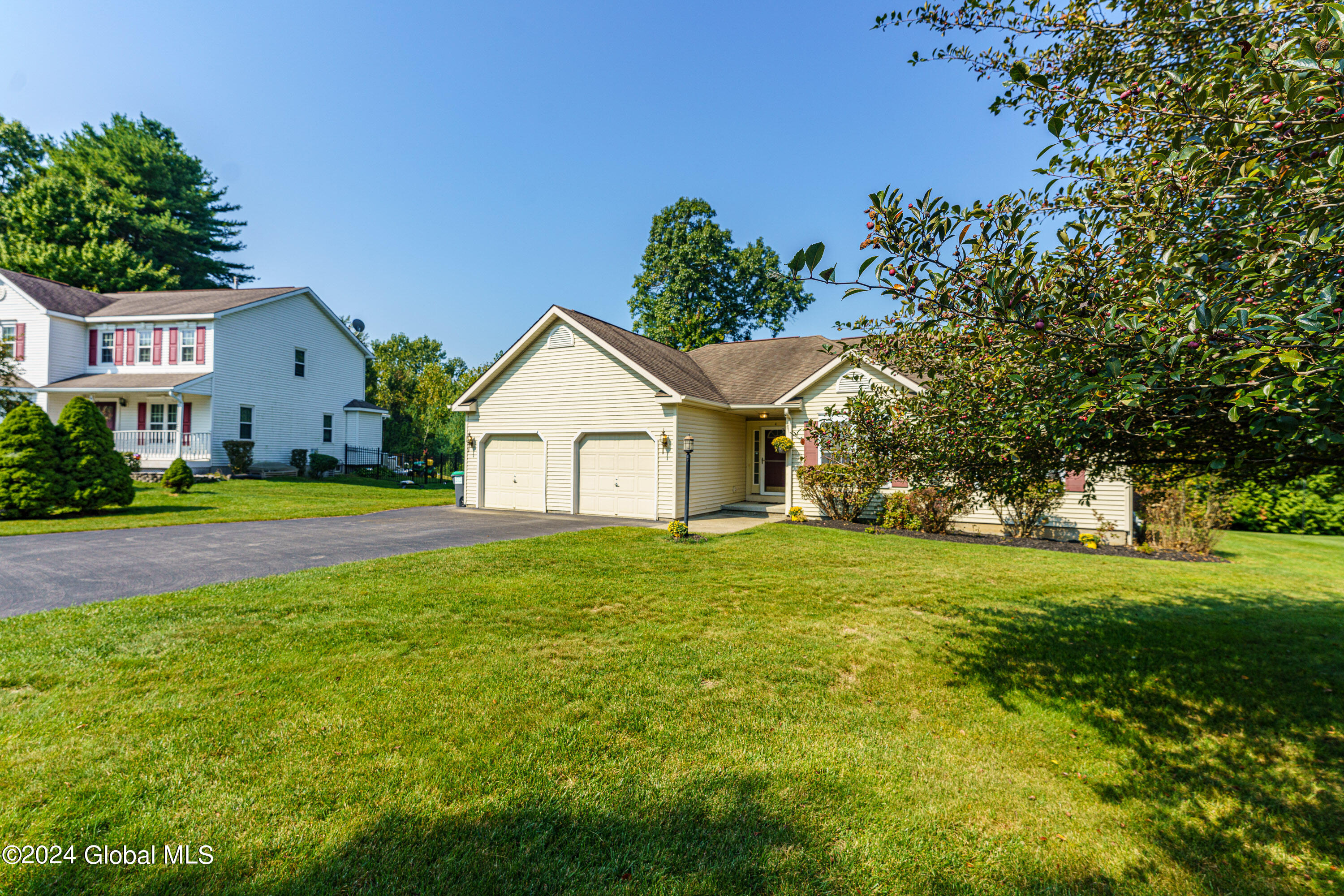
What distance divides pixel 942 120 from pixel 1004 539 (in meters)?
10.1

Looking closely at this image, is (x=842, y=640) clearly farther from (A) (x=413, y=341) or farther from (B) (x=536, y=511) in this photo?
(A) (x=413, y=341)

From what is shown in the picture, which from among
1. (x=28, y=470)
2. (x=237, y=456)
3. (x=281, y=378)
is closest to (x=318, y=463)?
(x=237, y=456)

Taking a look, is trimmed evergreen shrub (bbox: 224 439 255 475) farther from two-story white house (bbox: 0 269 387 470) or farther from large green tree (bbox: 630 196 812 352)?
large green tree (bbox: 630 196 812 352)

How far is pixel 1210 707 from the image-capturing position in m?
4.35

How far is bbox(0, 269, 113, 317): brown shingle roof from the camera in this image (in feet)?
73.5

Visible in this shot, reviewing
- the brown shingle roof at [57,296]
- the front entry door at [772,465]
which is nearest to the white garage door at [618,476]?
the front entry door at [772,465]

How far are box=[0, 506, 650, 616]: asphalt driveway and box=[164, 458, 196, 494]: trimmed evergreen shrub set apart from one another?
6.52m

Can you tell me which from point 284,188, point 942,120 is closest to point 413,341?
point 284,188

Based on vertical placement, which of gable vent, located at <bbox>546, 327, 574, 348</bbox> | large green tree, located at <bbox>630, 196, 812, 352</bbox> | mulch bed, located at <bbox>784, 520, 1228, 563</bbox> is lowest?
mulch bed, located at <bbox>784, 520, 1228, 563</bbox>

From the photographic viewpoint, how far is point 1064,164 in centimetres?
378

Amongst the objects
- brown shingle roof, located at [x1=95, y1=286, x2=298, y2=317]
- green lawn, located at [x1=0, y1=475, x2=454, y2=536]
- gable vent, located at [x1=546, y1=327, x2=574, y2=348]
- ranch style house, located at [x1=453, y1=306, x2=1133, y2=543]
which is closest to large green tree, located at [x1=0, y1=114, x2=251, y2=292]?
brown shingle roof, located at [x1=95, y1=286, x2=298, y2=317]

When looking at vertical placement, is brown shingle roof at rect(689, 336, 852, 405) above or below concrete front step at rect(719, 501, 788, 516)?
above

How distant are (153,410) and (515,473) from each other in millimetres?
17443

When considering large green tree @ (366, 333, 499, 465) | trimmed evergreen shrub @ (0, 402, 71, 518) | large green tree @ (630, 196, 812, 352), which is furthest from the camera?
large green tree @ (366, 333, 499, 465)
